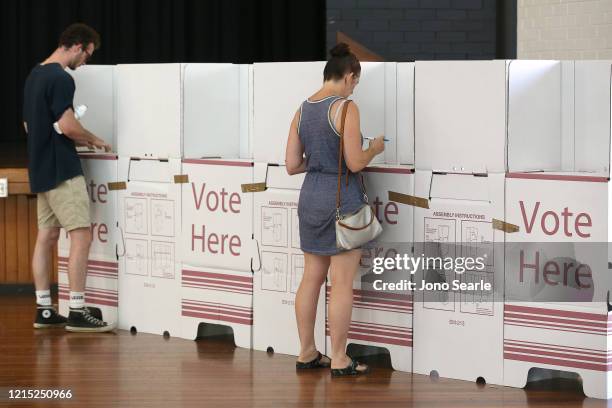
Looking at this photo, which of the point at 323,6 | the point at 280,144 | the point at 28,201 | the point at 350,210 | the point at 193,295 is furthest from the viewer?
the point at 323,6

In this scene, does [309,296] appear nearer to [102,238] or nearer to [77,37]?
[102,238]

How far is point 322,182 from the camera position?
467 cm

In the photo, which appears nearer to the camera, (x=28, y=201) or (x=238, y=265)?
(x=238, y=265)

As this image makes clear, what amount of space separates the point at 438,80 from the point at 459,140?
0.86 feet

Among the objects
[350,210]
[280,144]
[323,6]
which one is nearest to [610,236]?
[350,210]

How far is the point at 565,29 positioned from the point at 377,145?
116 inches

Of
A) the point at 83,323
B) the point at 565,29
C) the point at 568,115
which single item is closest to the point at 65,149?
the point at 83,323

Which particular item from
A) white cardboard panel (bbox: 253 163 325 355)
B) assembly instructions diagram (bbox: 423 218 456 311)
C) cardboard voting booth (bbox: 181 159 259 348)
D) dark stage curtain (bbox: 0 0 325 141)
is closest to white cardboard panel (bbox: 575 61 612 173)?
assembly instructions diagram (bbox: 423 218 456 311)

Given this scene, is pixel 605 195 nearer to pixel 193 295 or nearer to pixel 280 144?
pixel 280 144

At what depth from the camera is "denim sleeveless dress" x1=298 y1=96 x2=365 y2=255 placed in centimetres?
462

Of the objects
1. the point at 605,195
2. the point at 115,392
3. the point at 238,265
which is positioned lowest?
the point at 115,392

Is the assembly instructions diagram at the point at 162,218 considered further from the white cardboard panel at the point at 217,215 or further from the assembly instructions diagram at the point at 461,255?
the assembly instructions diagram at the point at 461,255

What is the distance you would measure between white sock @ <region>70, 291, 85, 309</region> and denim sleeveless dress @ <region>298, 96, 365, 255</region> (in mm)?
1524

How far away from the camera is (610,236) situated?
4.34m
